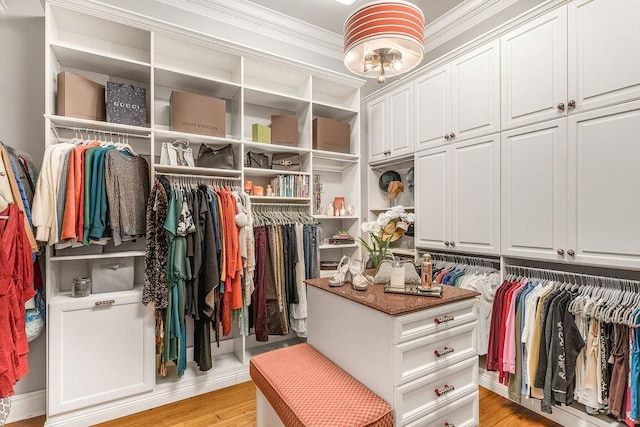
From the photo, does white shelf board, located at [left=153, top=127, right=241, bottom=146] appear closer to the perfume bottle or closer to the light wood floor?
the perfume bottle

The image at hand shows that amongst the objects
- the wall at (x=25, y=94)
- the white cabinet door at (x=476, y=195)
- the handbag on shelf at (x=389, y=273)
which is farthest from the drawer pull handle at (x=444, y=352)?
the wall at (x=25, y=94)

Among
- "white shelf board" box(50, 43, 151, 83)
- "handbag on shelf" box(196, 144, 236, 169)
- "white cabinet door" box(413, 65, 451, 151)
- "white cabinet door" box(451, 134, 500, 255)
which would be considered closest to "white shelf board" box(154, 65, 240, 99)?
"white shelf board" box(50, 43, 151, 83)

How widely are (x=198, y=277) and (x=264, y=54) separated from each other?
77.4 inches

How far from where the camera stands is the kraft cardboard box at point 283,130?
3039mm

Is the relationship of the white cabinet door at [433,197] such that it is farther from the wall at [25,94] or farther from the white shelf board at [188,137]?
the wall at [25,94]

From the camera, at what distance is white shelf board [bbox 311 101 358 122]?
3.28 metres

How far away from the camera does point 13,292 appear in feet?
5.23

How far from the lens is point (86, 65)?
2.34 metres

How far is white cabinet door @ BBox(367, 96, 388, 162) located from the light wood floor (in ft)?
7.82

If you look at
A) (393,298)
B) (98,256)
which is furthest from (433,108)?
(98,256)

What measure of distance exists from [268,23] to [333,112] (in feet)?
3.59

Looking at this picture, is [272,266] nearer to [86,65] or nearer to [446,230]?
[446,230]

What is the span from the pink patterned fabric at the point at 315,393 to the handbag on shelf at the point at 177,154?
1.62 m

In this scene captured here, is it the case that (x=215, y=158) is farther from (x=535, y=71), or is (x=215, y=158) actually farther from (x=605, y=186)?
(x=605, y=186)
